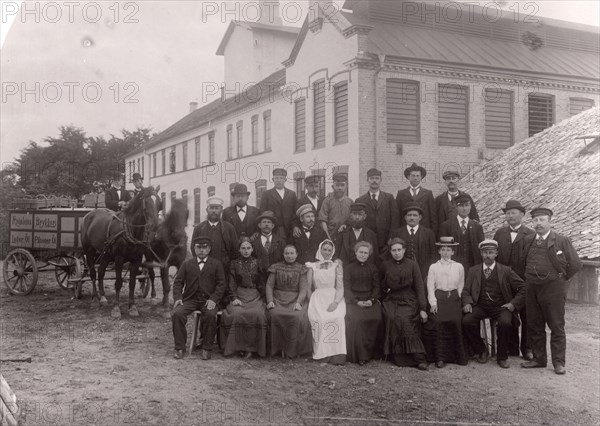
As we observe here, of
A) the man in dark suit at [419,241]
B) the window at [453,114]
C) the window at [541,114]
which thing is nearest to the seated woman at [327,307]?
the man in dark suit at [419,241]

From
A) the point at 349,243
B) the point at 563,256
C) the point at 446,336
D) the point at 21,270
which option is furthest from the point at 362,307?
the point at 21,270

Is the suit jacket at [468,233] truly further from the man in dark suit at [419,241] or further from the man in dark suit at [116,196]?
the man in dark suit at [116,196]

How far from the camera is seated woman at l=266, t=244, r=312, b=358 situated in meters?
7.12

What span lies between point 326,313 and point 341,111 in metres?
12.0

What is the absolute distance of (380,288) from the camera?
7.38 metres

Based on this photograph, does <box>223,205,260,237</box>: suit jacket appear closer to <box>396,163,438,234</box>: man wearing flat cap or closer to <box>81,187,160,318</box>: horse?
<box>81,187,160,318</box>: horse

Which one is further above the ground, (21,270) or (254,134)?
(254,134)

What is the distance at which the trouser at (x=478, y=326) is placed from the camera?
6.85 m

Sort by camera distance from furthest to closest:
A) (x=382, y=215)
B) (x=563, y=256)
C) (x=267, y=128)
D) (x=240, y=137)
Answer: (x=240, y=137) → (x=267, y=128) → (x=382, y=215) → (x=563, y=256)

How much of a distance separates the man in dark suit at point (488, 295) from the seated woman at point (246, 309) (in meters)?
2.48

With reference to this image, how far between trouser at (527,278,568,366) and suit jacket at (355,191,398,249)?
2.15m

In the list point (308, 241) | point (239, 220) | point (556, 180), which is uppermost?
point (556, 180)

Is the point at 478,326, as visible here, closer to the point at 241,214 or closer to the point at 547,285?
the point at 547,285

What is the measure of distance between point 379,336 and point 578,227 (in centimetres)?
650
